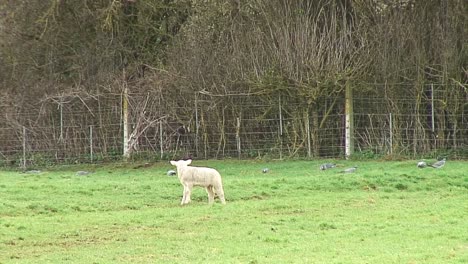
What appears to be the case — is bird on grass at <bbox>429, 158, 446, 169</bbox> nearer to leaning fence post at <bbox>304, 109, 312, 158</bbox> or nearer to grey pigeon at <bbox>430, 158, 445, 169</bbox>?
grey pigeon at <bbox>430, 158, 445, 169</bbox>

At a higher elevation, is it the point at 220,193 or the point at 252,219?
the point at 220,193

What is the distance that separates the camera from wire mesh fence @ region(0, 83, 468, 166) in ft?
77.0

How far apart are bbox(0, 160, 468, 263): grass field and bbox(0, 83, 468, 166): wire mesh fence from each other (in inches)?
134

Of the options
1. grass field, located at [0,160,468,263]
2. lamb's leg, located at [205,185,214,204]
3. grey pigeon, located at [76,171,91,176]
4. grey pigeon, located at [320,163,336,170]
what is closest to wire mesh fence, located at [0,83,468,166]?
grey pigeon, located at [320,163,336,170]

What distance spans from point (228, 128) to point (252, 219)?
11.8 meters

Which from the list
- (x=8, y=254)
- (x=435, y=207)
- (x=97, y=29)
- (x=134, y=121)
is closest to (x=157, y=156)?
(x=134, y=121)

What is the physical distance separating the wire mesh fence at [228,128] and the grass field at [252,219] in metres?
3.40

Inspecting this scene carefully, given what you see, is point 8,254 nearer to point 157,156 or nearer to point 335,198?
point 335,198

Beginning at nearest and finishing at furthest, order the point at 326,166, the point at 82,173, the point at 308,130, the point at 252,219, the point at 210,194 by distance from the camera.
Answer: the point at 252,219 → the point at 210,194 → the point at 326,166 → the point at 82,173 → the point at 308,130

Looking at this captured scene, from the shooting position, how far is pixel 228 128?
2467cm

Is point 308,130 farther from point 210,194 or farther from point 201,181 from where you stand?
point 201,181

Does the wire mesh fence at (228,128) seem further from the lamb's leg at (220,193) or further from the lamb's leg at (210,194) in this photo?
the lamb's leg at (220,193)

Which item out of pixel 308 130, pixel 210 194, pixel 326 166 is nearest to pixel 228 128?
pixel 308 130

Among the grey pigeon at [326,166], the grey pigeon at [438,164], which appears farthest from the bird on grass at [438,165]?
the grey pigeon at [326,166]
